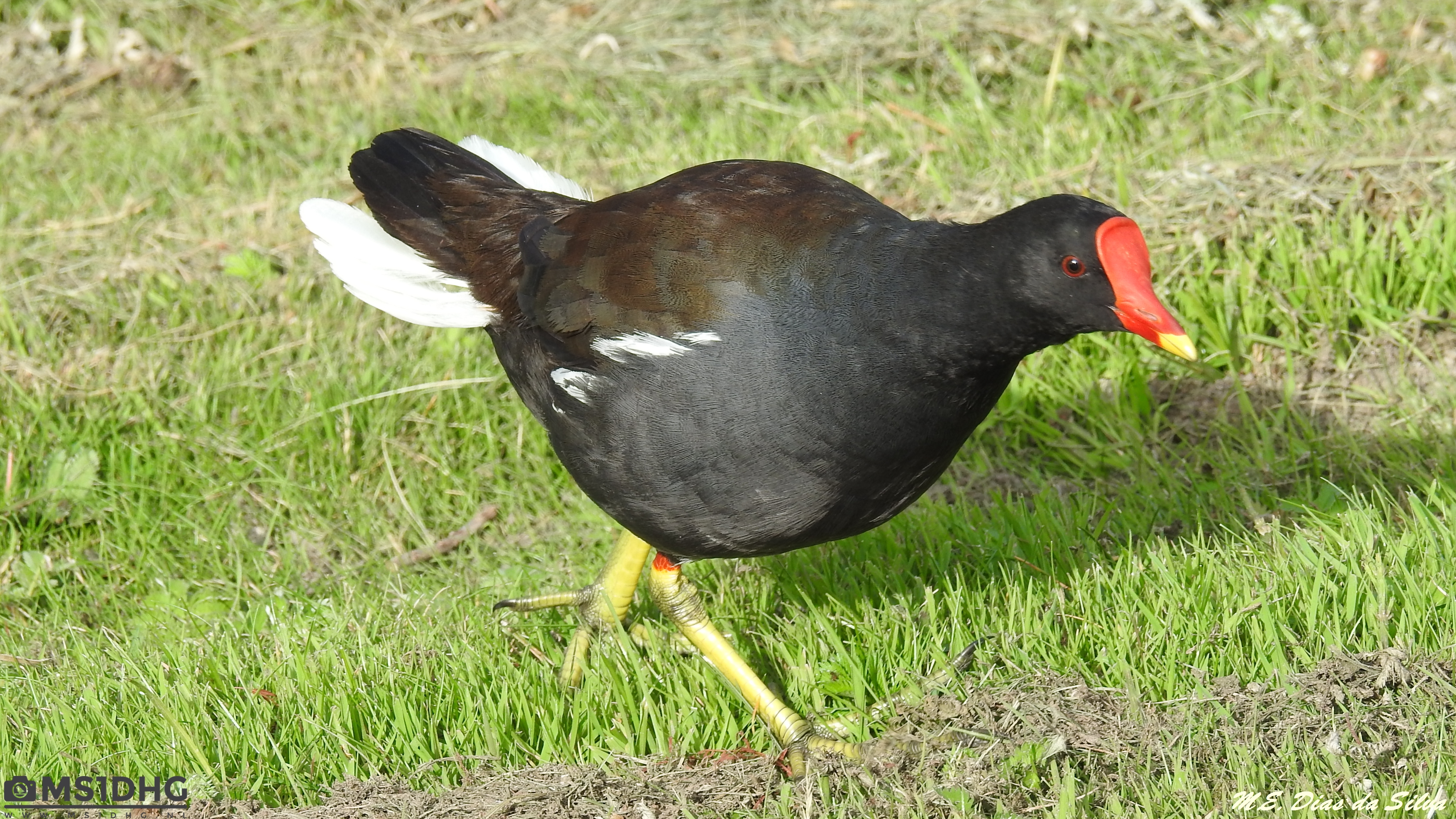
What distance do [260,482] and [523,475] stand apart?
844mm

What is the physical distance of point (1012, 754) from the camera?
8.70 ft

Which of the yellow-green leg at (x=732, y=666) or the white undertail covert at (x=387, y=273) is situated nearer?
the yellow-green leg at (x=732, y=666)

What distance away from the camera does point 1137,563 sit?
10.8 ft

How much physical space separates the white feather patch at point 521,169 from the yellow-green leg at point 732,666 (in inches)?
46.8

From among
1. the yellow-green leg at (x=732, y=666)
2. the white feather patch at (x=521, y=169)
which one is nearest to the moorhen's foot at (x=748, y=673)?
the yellow-green leg at (x=732, y=666)

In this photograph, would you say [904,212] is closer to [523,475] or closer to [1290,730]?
[523,475]

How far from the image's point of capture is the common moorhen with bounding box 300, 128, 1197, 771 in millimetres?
2629

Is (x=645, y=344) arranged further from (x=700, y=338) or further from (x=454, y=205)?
(x=454, y=205)

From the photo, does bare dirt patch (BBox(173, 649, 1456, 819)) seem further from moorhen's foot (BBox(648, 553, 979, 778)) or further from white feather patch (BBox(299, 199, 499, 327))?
white feather patch (BBox(299, 199, 499, 327))

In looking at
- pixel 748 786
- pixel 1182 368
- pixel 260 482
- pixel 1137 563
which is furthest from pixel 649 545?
pixel 1182 368

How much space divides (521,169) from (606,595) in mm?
1290

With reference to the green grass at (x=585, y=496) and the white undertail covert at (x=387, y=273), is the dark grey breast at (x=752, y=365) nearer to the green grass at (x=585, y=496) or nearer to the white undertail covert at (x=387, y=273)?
the white undertail covert at (x=387, y=273)

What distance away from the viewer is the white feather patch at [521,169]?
3855 mm

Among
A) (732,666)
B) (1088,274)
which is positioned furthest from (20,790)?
(1088,274)
